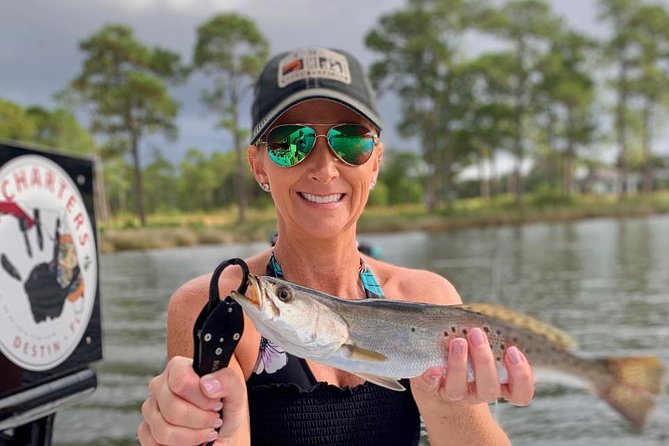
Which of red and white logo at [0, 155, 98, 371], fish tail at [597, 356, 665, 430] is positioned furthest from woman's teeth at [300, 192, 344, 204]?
red and white logo at [0, 155, 98, 371]

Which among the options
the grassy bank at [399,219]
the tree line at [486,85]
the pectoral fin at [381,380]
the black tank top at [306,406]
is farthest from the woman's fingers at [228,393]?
the tree line at [486,85]

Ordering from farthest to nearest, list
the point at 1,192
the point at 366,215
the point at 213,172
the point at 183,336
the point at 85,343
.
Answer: the point at 213,172 → the point at 366,215 → the point at 85,343 → the point at 1,192 → the point at 183,336

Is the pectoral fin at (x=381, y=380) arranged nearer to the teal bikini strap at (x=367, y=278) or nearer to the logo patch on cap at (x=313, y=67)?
the teal bikini strap at (x=367, y=278)

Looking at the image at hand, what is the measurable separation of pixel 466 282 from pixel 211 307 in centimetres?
1669

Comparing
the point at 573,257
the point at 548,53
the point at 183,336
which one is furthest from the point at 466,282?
the point at 548,53

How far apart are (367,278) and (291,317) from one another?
2.06ft

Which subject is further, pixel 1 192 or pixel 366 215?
pixel 366 215

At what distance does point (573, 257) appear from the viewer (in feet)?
76.0

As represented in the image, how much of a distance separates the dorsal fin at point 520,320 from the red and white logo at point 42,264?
73.9 inches

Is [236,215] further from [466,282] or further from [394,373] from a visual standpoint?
[394,373]

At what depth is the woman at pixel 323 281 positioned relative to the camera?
5.10ft

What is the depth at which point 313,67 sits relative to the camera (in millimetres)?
1669

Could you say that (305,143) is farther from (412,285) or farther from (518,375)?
(518,375)

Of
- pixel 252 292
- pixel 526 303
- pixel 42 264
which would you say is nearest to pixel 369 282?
pixel 252 292
